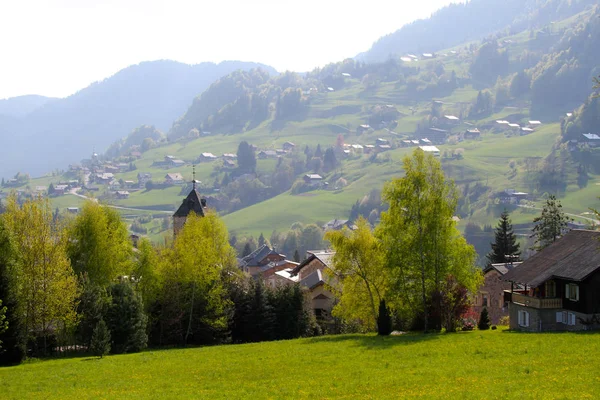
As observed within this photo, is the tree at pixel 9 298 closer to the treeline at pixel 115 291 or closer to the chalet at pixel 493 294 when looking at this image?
the treeline at pixel 115 291

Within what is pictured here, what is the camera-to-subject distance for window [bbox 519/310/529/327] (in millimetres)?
47438

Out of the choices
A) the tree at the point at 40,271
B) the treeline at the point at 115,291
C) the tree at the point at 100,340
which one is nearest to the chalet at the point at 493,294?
the treeline at the point at 115,291

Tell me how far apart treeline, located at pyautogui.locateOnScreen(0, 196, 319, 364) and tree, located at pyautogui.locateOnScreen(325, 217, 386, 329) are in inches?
420

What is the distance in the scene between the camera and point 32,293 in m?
45.0

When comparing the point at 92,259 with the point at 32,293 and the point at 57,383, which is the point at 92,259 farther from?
the point at 57,383

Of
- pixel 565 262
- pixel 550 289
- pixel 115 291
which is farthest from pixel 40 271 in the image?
pixel 565 262

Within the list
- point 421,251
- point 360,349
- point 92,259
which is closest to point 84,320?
point 92,259

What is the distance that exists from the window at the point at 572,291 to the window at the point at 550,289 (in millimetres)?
1440

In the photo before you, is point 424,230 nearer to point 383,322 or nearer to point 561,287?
point 383,322

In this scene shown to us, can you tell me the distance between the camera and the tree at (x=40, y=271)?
1767 inches

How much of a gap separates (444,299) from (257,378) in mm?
19803

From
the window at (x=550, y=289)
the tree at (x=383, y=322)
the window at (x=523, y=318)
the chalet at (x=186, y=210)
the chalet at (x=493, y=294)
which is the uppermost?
the chalet at (x=186, y=210)

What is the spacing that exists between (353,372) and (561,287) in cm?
2286

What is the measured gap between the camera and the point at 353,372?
98.4ft
